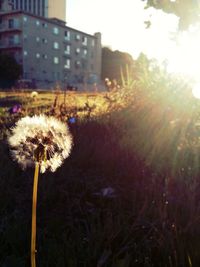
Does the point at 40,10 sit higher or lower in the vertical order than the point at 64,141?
higher

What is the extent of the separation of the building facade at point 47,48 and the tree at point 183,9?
53845 millimetres

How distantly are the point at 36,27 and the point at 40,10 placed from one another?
42.0m

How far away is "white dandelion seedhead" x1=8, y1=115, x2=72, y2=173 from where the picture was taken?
198 cm

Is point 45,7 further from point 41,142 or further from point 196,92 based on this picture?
point 41,142

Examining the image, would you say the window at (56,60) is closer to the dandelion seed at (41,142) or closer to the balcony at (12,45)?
the balcony at (12,45)

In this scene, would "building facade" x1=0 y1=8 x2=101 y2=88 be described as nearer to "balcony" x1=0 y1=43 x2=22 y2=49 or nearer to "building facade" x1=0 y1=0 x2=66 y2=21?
"balcony" x1=0 y1=43 x2=22 y2=49

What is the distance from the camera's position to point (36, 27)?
74.8 m

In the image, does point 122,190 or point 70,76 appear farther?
point 70,76

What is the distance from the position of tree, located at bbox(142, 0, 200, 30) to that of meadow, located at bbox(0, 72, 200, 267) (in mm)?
4154

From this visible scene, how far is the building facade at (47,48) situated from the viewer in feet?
235

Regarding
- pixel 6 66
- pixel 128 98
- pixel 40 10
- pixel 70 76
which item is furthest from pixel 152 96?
pixel 40 10

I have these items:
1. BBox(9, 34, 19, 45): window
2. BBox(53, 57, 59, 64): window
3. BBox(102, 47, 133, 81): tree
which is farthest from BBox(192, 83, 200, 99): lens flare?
BBox(102, 47, 133, 81): tree

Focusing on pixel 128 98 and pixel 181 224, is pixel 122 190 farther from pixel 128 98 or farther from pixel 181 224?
pixel 128 98

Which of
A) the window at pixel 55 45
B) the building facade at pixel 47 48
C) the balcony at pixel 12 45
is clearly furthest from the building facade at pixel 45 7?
the balcony at pixel 12 45
